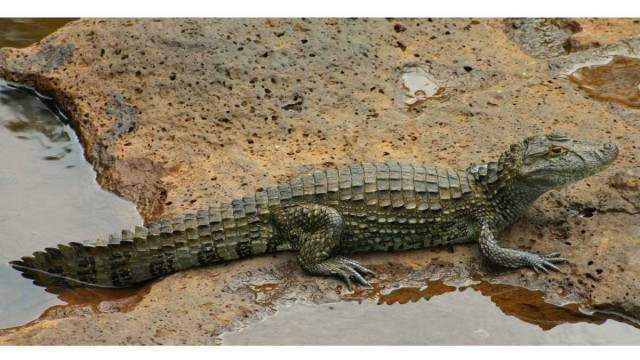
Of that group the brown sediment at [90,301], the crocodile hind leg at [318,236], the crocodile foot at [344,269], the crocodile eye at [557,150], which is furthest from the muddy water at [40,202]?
the crocodile eye at [557,150]

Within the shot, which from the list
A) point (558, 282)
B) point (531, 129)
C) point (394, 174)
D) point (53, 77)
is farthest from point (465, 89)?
point (53, 77)

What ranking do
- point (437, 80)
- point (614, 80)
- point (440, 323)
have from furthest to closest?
point (437, 80), point (614, 80), point (440, 323)

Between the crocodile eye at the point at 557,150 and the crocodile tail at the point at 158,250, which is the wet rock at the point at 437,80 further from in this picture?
the crocodile tail at the point at 158,250

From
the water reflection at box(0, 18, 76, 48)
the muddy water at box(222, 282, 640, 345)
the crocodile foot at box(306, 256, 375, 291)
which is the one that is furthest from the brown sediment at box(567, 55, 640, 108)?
the water reflection at box(0, 18, 76, 48)

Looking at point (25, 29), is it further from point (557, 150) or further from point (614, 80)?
point (614, 80)

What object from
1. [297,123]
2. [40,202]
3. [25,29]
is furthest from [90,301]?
[25,29]

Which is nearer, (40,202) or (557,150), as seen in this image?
(557,150)

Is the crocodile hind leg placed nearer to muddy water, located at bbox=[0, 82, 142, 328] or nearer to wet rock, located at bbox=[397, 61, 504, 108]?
muddy water, located at bbox=[0, 82, 142, 328]
